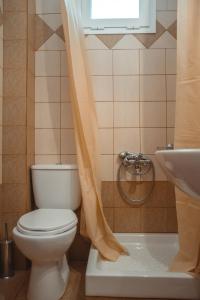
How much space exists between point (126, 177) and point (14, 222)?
0.90 metres

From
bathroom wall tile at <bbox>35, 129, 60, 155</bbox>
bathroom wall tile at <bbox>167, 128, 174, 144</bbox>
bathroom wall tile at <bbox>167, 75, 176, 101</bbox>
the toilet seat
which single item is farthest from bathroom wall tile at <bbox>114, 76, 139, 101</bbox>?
the toilet seat

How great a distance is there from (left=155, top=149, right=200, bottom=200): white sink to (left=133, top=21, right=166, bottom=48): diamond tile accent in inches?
58.4

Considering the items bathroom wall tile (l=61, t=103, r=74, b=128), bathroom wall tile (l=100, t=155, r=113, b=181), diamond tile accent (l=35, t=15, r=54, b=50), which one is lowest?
bathroom wall tile (l=100, t=155, r=113, b=181)

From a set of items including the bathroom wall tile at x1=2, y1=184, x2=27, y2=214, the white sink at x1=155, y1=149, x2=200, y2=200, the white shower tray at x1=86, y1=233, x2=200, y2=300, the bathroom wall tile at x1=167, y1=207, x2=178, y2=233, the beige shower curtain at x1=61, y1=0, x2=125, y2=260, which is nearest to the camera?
the white sink at x1=155, y1=149, x2=200, y2=200

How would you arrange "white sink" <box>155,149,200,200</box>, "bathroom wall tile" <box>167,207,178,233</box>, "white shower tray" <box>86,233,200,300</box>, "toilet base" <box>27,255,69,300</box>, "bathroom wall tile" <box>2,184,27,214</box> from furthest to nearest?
"bathroom wall tile" <box>167,207,178,233</box> → "bathroom wall tile" <box>2,184,27,214</box> → "toilet base" <box>27,255,69,300</box> → "white shower tray" <box>86,233,200,300</box> → "white sink" <box>155,149,200,200</box>

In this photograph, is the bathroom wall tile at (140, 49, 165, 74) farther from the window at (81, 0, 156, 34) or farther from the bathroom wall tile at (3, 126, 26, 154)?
the bathroom wall tile at (3, 126, 26, 154)

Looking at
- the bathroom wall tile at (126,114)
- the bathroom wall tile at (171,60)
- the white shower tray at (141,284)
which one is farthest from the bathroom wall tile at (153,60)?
the white shower tray at (141,284)

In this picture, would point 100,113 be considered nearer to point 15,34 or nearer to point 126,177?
point 126,177

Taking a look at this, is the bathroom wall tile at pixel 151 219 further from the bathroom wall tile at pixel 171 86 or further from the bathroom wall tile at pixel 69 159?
the bathroom wall tile at pixel 171 86

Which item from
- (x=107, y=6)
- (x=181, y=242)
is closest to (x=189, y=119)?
(x=181, y=242)

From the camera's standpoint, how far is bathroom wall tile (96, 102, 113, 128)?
2098 millimetres

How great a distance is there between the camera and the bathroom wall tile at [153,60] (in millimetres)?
2090

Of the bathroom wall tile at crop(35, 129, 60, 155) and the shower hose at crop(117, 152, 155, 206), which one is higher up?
the bathroom wall tile at crop(35, 129, 60, 155)

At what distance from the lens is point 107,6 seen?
7.14 feet
